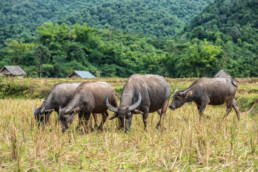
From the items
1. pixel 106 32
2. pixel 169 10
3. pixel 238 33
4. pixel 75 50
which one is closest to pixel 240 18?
pixel 238 33

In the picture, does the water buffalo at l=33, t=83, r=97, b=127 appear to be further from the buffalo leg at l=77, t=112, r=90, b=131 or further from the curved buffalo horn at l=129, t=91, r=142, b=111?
the curved buffalo horn at l=129, t=91, r=142, b=111

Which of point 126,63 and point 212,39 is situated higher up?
point 212,39

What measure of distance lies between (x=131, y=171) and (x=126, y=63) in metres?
49.2

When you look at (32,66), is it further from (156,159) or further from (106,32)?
(156,159)

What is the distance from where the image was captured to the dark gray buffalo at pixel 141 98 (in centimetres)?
466

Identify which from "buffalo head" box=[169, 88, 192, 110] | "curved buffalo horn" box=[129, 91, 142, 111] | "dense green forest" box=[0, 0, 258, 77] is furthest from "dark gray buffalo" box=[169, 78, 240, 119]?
"dense green forest" box=[0, 0, 258, 77]

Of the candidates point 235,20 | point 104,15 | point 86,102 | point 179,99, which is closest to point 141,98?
point 86,102

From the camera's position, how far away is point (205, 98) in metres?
6.82

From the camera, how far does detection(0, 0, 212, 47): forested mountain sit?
87.5 metres

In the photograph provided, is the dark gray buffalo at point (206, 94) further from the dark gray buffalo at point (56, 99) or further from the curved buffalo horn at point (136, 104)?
the dark gray buffalo at point (56, 99)

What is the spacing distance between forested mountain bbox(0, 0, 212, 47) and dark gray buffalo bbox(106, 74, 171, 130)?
72568 millimetres

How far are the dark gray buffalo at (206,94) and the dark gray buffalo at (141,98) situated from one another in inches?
34.4

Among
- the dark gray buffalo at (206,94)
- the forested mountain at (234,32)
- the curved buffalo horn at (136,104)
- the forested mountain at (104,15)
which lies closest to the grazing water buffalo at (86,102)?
the curved buffalo horn at (136,104)

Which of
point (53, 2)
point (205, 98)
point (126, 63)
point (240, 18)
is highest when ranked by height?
point (53, 2)
